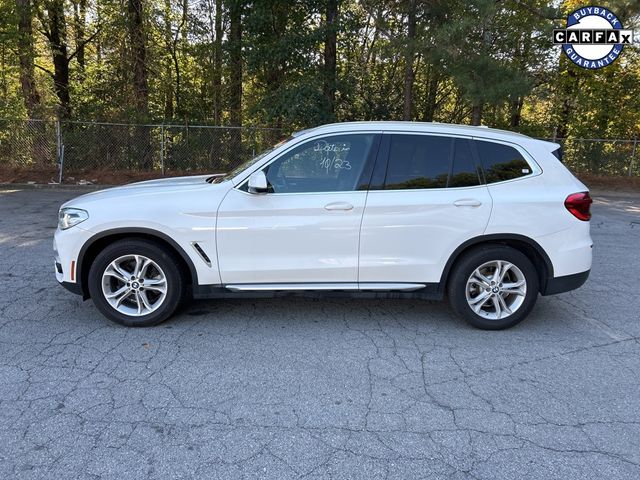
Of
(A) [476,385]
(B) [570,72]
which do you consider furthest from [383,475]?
(B) [570,72]

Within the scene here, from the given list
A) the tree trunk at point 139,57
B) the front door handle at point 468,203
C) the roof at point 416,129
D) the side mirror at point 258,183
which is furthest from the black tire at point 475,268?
the tree trunk at point 139,57

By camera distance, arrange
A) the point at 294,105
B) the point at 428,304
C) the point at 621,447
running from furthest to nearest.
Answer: the point at 294,105 → the point at 428,304 → the point at 621,447

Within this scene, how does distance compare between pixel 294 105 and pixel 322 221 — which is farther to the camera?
pixel 294 105

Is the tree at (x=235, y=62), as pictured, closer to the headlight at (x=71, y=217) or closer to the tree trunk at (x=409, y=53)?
the tree trunk at (x=409, y=53)

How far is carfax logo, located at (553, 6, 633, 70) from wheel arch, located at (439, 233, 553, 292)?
11.7 meters

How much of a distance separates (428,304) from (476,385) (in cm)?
165

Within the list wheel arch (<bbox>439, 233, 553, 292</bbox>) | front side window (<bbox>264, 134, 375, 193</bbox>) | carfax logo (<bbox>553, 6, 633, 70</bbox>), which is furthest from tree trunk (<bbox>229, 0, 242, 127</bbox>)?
wheel arch (<bbox>439, 233, 553, 292</bbox>)

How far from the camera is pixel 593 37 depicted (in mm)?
15125

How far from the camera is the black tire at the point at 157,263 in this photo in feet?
13.4

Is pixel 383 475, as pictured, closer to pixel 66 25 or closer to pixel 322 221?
pixel 322 221

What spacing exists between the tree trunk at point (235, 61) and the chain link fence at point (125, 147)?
7.57 ft

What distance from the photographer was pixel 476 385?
3342 millimetres

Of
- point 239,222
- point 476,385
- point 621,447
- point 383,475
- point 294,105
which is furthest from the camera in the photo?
point 294,105

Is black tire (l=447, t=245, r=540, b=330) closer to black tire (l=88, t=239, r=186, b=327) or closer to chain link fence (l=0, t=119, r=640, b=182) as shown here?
black tire (l=88, t=239, r=186, b=327)
